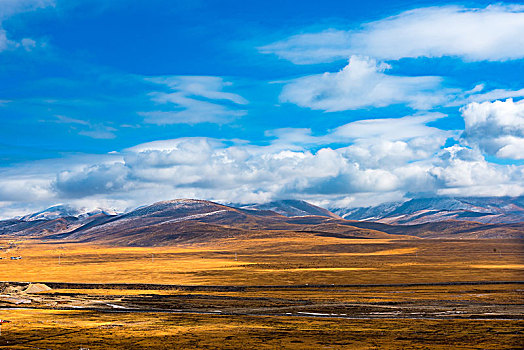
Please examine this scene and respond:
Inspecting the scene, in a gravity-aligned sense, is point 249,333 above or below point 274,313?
above

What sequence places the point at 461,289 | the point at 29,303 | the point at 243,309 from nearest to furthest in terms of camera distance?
1. the point at 243,309
2. the point at 29,303
3. the point at 461,289

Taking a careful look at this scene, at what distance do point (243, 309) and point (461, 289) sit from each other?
4628 cm

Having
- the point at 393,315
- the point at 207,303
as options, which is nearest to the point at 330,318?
the point at 393,315

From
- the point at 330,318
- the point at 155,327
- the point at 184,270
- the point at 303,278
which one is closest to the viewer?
the point at 155,327

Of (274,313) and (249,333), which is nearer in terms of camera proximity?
(249,333)

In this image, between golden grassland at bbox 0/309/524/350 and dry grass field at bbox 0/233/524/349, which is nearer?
golden grassland at bbox 0/309/524/350

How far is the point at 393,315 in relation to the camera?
67.2 meters

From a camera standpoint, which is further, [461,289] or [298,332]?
[461,289]

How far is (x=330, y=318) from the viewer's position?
216 ft

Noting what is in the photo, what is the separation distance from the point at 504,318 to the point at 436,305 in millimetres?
13885

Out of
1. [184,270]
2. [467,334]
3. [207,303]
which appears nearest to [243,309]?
[207,303]

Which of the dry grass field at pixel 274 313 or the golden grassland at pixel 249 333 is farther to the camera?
the dry grass field at pixel 274 313

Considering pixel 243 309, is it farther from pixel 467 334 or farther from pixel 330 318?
pixel 467 334

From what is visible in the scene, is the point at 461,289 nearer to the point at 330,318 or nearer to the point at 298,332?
the point at 330,318
